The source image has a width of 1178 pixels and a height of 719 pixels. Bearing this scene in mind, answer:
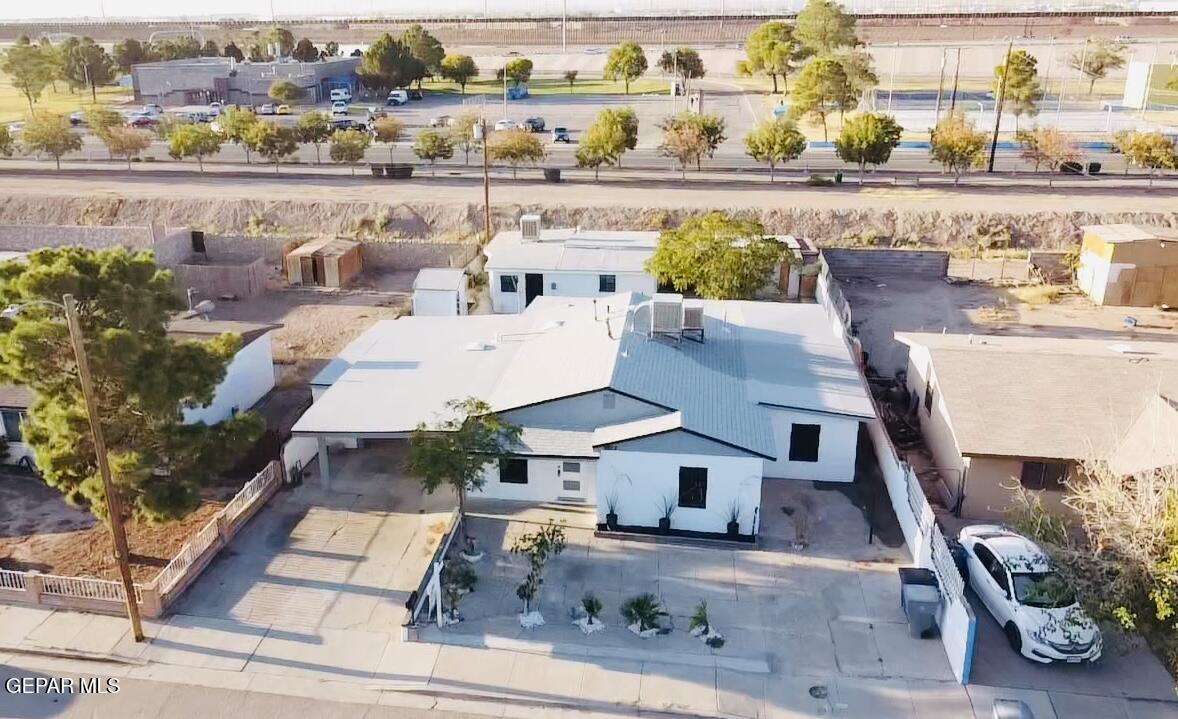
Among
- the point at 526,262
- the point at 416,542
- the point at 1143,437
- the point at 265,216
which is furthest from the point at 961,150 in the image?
the point at 416,542

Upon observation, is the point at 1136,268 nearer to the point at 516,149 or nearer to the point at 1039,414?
the point at 1039,414

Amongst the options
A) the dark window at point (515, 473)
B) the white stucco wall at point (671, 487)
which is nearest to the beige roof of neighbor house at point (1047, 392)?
the white stucco wall at point (671, 487)

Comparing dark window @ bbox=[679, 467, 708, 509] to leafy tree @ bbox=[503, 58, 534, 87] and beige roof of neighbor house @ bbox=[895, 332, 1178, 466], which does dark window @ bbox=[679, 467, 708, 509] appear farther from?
leafy tree @ bbox=[503, 58, 534, 87]

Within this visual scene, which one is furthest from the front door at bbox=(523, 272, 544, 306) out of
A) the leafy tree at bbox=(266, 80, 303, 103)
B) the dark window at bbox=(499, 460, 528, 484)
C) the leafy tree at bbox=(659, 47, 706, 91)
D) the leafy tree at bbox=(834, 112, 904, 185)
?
the leafy tree at bbox=(659, 47, 706, 91)

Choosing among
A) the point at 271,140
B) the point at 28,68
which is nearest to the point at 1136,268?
the point at 271,140

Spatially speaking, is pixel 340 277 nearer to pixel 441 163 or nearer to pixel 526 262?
pixel 526 262

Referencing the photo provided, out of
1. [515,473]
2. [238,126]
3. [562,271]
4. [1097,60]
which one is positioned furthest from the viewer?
[1097,60]
